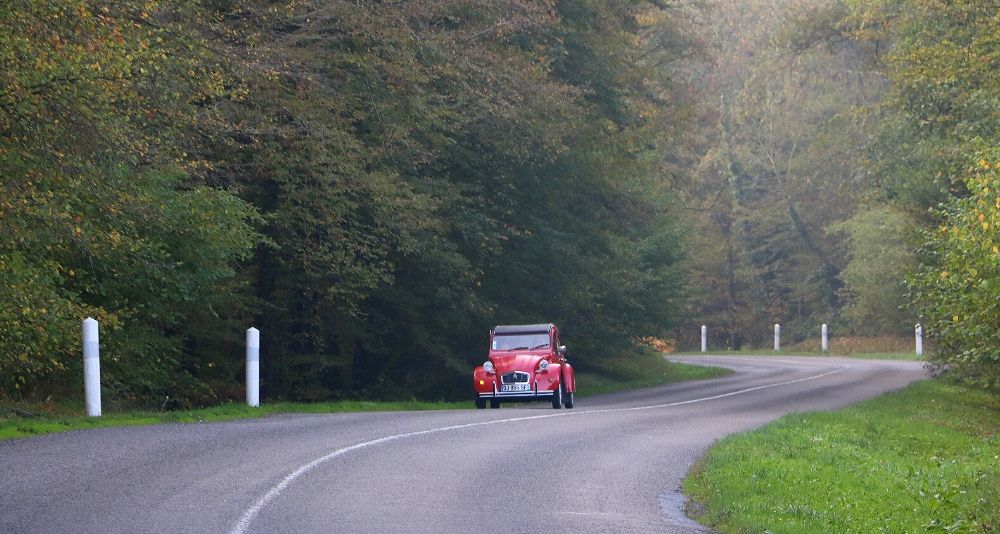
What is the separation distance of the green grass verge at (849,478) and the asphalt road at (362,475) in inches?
22.1

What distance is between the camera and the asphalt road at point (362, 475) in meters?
10.5

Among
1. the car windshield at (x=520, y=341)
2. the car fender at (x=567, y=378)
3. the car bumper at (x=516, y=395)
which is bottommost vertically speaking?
the car bumper at (x=516, y=395)

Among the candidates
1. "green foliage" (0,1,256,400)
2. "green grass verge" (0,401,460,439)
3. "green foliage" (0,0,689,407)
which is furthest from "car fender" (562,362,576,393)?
"green foliage" (0,1,256,400)

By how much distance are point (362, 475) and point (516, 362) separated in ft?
41.3

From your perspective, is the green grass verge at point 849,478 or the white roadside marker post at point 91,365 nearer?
the green grass verge at point 849,478

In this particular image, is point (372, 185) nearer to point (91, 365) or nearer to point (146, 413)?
point (146, 413)

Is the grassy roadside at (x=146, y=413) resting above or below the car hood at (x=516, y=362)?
below

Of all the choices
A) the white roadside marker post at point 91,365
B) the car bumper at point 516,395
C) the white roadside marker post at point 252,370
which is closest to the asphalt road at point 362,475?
the white roadside marker post at point 91,365

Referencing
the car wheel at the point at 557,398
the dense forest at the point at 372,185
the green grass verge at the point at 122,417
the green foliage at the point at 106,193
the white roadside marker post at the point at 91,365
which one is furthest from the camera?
the car wheel at the point at 557,398

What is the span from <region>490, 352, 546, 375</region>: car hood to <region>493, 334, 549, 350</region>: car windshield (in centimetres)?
49

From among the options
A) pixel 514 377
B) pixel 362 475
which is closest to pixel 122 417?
pixel 362 475

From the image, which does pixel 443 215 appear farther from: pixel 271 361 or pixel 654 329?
pixel 654 329

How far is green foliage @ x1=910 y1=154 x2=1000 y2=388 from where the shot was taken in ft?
70.0

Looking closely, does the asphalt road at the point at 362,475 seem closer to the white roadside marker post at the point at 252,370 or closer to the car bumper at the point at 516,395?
the white roadside marker post at the point at 252,370
